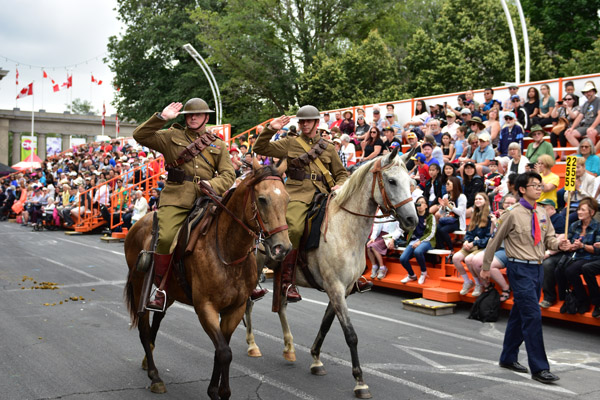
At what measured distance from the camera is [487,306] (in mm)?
9797

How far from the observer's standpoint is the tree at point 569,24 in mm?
35250

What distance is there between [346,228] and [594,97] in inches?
389

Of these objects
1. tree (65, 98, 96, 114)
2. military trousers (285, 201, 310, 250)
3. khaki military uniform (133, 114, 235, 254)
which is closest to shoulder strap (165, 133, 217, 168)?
khaki military uniform (133, 114, 235, 254)

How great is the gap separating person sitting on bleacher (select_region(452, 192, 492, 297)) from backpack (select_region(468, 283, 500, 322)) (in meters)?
0.57

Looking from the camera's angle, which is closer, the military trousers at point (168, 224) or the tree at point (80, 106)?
the military trousers at point (168, 224)

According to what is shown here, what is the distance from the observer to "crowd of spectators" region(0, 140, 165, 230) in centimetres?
2219

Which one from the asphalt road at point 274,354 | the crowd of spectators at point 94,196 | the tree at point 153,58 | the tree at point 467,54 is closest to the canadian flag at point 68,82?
the tree at point 153,58

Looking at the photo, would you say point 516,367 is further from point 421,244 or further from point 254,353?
point 421,244

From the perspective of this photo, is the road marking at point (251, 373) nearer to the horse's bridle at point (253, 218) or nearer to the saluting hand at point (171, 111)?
the horse's bridle at point (253, 218)

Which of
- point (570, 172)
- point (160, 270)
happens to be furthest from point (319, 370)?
point (570, 172)

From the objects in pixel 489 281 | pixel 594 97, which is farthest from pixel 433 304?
pixel 594 97

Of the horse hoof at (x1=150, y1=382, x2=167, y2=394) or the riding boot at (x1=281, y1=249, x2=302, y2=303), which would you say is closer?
the horse hoof at (x1=150, y1=382, x2=167, y2=394)

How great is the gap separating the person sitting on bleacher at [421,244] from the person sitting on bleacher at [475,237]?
97cm

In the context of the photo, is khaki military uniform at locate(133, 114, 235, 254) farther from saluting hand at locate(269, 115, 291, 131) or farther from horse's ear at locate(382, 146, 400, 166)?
horse's ear at locate(382, 146, 400, 166)
